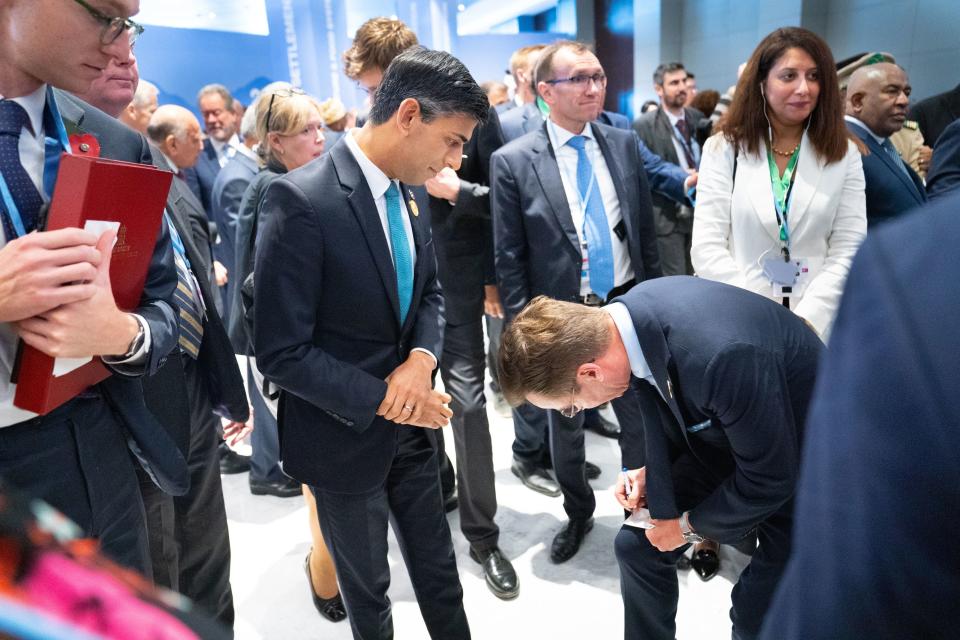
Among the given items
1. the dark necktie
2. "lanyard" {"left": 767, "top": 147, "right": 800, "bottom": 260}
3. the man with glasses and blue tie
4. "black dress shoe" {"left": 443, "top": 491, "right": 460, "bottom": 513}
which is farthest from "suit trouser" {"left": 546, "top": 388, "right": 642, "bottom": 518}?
the dark necktie

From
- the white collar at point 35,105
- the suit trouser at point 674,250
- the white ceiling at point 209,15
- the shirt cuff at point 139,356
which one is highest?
the white ceiling at point 209,15

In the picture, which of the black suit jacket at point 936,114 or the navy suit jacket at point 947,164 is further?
the black suit jacket at point 936,114

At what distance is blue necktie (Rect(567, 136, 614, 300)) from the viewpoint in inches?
94.4

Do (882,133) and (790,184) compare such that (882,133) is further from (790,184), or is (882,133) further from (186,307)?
(186,307)

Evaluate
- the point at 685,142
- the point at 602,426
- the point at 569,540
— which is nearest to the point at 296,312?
the point at 569,540

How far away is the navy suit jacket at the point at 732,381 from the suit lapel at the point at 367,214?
0.58 m

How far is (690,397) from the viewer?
5.01 ft

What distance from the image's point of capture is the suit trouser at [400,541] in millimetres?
1572

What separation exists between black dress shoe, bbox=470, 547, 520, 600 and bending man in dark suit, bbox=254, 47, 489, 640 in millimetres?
762

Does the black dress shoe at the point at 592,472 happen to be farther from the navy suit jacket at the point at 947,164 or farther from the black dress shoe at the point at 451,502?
the navy suit jacket at the point at 947,164

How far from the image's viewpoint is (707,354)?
144 cm

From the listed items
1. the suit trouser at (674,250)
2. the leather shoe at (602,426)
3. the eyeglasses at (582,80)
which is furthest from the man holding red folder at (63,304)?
the suit trouser at (674,250)

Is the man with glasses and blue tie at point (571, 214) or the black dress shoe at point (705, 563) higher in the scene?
the man with glasses and blue tie at point (571, 214)

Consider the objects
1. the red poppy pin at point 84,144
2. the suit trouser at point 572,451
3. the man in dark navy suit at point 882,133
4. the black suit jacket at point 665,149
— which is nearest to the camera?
the red poppy pin at point 84,144
